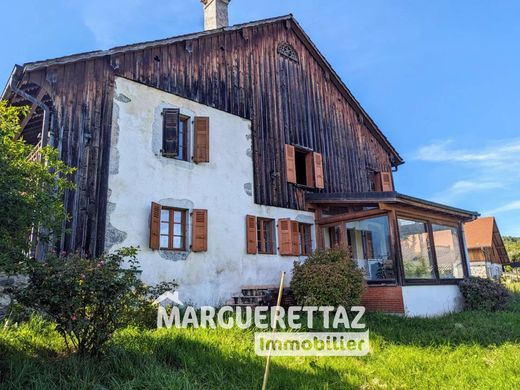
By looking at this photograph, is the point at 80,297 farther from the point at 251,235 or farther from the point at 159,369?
the point at 251,235

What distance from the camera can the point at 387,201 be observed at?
35.5ft

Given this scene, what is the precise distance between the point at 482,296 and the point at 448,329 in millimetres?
4471

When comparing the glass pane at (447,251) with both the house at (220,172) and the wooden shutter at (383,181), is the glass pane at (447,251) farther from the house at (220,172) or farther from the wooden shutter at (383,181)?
the wooden shutter at (383,181)

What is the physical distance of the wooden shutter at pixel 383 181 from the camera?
17.6m

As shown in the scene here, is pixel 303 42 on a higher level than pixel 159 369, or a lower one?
higher

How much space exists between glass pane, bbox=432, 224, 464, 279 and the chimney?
34.8 feet

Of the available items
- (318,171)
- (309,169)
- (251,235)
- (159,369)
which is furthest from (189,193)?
(159,369)

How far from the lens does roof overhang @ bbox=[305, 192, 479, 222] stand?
426 inches

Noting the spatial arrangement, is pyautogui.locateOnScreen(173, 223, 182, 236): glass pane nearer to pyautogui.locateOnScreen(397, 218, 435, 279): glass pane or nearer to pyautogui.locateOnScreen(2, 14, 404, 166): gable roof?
pyautogui.locateOnScreen(2, 14, 404, 166): gable roof

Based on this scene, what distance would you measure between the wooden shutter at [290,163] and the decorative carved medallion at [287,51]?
3855 millimetres

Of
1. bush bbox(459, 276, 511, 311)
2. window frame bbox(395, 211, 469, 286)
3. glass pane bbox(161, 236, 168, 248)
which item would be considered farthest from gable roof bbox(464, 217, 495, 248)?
glass pane bbox(161, 236, 168, 248)

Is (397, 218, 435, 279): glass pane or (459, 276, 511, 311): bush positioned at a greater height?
(397, 218, 435, 279): glass pane

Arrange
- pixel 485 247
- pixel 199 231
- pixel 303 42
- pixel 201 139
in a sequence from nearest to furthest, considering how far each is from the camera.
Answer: pixel 199 231 → pixel 201 139 → pixel 303 42 → pixel 485 247

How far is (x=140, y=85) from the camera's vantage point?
1029cm
